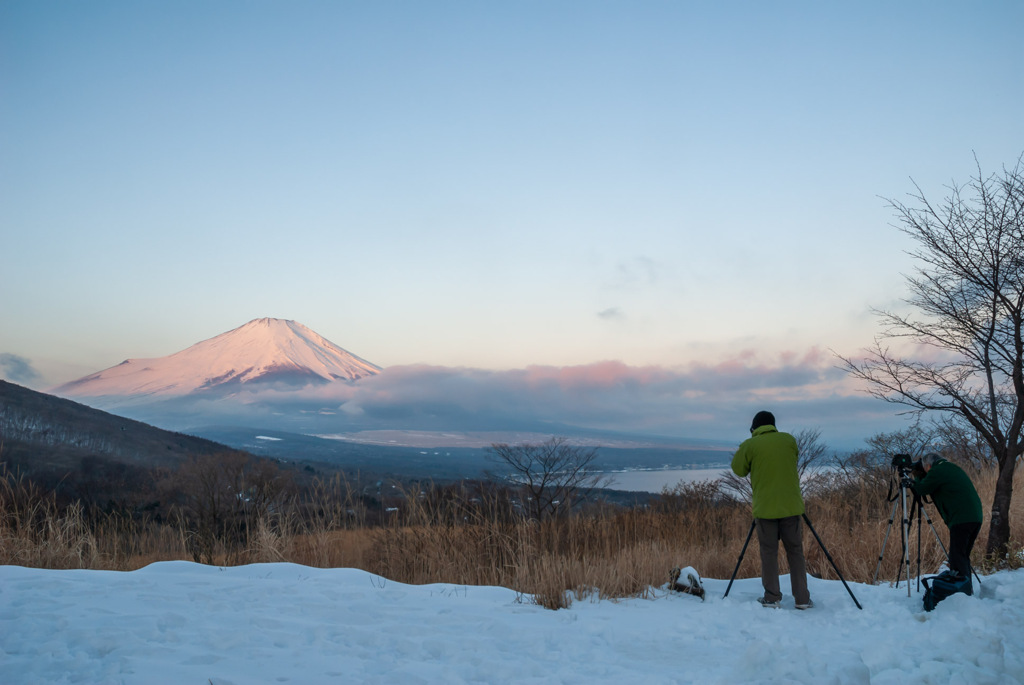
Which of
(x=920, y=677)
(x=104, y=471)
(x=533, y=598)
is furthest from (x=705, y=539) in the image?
(x=104, y=471)

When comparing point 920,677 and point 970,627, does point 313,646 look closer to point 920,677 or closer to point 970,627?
point 920,677

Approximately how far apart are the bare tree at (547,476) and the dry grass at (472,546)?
0.63m

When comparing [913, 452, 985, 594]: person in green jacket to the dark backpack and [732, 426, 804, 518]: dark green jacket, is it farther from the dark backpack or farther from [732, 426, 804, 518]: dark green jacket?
[732, 426, 804, 518]: dark green jacket

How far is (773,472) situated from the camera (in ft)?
22.7

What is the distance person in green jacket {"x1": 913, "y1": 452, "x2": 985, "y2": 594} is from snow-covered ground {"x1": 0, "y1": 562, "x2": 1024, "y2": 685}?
1.72 feet

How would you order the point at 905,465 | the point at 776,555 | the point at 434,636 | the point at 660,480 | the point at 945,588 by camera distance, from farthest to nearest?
the point at 660,480, the point at 905,465, the point at 776,555, the point at 945,588, the point at 434,636

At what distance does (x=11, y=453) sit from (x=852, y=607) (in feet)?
204

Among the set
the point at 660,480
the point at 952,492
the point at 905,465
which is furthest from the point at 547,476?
the point at 660,480

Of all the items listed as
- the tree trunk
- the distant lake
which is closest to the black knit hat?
the tree trunk

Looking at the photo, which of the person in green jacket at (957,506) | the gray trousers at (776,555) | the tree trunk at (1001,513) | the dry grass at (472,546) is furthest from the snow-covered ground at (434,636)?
the tree trunk at (1001,513)

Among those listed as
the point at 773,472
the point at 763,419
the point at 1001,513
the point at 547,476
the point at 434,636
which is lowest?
the point at 434,636

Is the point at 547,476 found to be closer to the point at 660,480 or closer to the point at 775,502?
the point at 775,502

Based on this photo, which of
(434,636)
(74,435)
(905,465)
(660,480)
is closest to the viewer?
(434,636)

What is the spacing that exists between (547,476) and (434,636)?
728 cm
